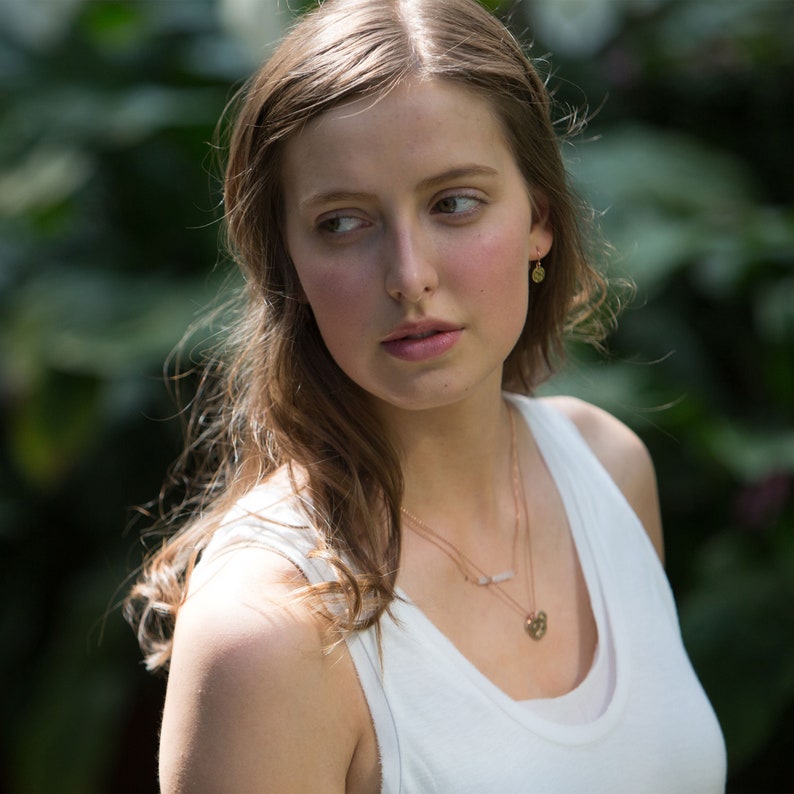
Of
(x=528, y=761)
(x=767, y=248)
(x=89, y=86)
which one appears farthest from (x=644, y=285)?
(x=89, y=86)

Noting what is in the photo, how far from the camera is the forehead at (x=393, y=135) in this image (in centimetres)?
125

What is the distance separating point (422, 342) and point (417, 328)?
0.02 meters

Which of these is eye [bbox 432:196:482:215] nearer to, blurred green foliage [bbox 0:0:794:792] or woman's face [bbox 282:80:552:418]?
woman's face [bbox 282:80:552:418]

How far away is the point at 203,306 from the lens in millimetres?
2719

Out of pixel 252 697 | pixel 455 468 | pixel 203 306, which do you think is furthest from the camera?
pixel 203 306

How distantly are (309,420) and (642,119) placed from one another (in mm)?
3239

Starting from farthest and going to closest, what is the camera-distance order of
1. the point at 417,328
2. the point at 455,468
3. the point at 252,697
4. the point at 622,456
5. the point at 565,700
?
the point at 622,456 → the point at 455,468 → the point at 565,700 → the point at 417,328 → the point at 252,697

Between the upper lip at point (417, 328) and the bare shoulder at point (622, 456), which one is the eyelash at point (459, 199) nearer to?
the upper lip at point (417, 328)

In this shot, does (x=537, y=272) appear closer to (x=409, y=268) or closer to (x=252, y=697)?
(x=409, y=268)

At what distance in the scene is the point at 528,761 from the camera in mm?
1330

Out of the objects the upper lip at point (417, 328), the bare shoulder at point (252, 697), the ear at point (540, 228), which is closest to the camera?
the bare shoulder at point (252, 697)

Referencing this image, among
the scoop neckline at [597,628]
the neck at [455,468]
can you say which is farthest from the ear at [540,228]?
the scoop neckline at [597,628]

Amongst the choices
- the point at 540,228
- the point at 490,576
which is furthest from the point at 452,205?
the point at 490,576

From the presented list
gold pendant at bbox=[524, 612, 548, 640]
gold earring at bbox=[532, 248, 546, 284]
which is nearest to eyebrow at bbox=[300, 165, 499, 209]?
gold earring at bbox=[532, 248, 546, 284]
